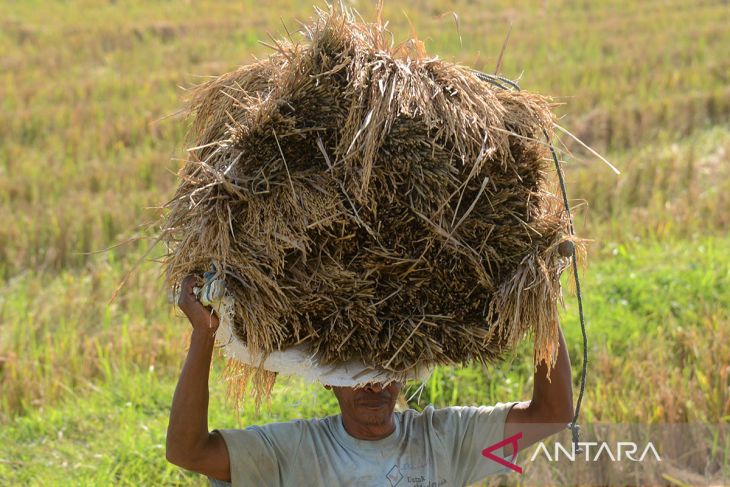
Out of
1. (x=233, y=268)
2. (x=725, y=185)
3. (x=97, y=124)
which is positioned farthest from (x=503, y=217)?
(x=97, y=124)

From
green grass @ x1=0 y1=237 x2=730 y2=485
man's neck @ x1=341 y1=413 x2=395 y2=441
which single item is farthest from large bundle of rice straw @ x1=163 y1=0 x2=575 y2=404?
green grass @ x1=0 y1=237 x2=730 y2=485

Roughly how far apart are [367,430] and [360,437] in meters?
0.03

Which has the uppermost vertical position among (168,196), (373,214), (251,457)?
(168,196)

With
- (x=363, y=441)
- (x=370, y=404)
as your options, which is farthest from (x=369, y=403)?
(x=363, y=441)

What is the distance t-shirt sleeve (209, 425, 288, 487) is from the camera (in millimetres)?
2336

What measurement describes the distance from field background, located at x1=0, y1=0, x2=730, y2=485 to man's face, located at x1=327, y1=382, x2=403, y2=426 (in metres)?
0.18

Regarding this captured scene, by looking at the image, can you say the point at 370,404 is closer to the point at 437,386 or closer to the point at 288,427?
the point at 288,427

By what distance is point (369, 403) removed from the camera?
7.89 feet

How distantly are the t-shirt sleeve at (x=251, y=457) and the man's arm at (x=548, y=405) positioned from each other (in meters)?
0.59

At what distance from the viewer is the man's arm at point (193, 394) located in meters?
2.22

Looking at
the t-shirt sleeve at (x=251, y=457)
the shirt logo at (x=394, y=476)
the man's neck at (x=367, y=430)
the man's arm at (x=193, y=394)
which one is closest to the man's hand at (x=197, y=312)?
the man's arm at (x=193, y=394)

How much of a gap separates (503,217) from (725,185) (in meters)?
5.14

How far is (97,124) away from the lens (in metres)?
8.44

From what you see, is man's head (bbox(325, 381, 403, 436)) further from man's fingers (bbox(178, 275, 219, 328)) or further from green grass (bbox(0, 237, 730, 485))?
green grass (bbox(0, 237, 730, 485))
